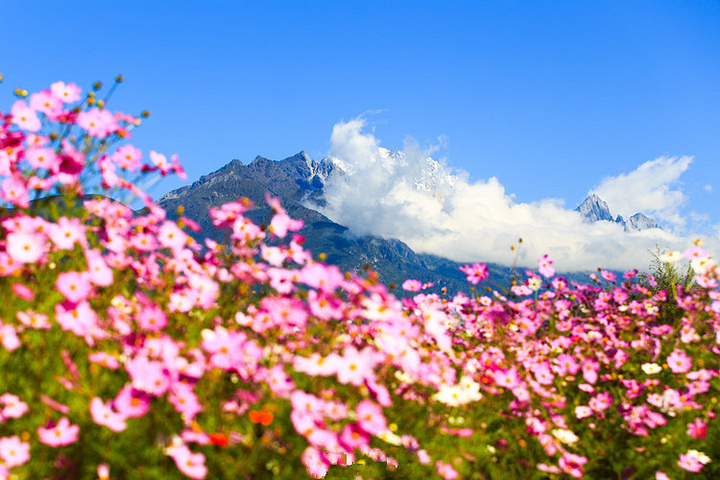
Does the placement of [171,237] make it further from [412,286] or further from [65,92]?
[412,286]

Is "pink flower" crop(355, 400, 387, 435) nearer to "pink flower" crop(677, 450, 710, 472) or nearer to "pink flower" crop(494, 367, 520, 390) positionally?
"pink flower" crop(494, 367, 520, 390)

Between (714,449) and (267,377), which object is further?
(714,449)

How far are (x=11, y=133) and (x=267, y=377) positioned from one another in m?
2.54

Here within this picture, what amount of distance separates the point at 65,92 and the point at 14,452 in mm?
2591

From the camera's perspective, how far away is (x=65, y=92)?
3352 mm

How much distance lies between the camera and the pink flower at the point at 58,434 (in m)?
1.74

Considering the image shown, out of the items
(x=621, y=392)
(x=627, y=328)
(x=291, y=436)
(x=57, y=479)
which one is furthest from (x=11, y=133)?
(x=627, y=328)

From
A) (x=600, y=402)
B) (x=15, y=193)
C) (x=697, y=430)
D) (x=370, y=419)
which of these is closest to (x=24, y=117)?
(x=15, y=193)

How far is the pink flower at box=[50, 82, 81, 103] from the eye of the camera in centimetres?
330

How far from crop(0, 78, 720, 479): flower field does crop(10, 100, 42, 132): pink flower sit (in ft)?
0.05

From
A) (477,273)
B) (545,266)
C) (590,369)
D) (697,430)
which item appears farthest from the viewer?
(545,266)

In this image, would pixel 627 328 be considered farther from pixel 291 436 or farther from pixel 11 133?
pixel 11 133

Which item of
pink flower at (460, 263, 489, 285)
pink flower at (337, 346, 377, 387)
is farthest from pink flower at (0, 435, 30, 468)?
pink flower at (460, 263, 489, 285)

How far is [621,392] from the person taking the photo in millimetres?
4312
